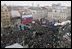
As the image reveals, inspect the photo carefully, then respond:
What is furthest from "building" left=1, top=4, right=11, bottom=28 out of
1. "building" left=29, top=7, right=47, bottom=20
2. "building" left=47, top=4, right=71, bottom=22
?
"building" left=47, top=4, right=71, bottom=22

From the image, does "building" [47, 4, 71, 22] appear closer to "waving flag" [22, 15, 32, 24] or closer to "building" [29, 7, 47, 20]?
"building" [29, 7, 47, 20]

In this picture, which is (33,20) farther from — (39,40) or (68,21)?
(68,21)

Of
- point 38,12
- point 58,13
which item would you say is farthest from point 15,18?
point 58,13

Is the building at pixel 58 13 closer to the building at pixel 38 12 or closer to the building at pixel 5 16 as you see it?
the building at pixel 38 12

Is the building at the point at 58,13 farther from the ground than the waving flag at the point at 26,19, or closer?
farther from the ground

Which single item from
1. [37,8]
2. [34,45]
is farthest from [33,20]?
[34,45]

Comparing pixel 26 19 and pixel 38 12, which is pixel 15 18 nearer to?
pixel 26 19

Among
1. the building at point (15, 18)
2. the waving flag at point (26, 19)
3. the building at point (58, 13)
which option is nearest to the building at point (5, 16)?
the building at point (15, 18)

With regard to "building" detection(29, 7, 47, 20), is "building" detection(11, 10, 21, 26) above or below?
below
